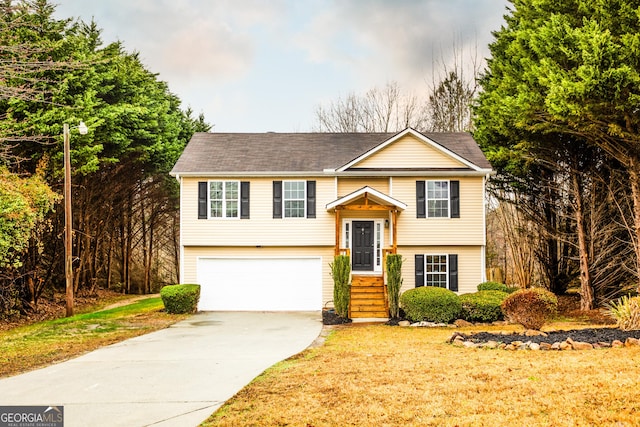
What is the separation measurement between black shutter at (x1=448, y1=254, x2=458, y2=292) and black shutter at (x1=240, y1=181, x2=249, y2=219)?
794 centimetres

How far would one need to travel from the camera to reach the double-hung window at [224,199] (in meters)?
20.7

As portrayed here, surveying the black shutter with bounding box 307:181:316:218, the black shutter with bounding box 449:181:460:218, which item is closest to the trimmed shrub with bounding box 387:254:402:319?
the black shutter with bounding box 449:181:460:218

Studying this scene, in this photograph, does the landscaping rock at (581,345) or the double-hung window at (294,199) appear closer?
the landscaping rock at (581,345)

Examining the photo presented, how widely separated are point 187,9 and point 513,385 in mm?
19024

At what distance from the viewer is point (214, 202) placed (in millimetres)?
20781

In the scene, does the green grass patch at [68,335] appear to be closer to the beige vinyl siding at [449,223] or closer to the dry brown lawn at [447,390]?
the dry brown lawn at [447,390]

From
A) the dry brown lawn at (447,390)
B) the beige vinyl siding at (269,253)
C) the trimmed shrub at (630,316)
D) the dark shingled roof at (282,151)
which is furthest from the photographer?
the dark shingled roof at (282,151)

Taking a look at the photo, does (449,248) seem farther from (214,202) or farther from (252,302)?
(214,202)

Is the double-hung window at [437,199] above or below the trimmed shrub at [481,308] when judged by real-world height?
above

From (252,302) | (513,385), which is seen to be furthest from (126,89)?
(513,385)

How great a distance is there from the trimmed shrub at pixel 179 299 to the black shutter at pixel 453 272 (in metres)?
9.54

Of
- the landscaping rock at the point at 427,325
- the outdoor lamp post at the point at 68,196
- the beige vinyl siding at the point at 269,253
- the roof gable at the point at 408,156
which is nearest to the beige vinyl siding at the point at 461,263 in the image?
the beige vinyl siding at the point at 269,253

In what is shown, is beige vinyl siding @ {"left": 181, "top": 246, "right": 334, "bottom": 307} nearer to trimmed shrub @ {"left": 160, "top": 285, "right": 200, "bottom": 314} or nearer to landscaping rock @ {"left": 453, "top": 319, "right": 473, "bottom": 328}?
trimmed shrub @ {"left": 160, "top": 285, "right": 200, "bottom": 314}

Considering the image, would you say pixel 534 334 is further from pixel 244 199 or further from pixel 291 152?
pixel 291 152
